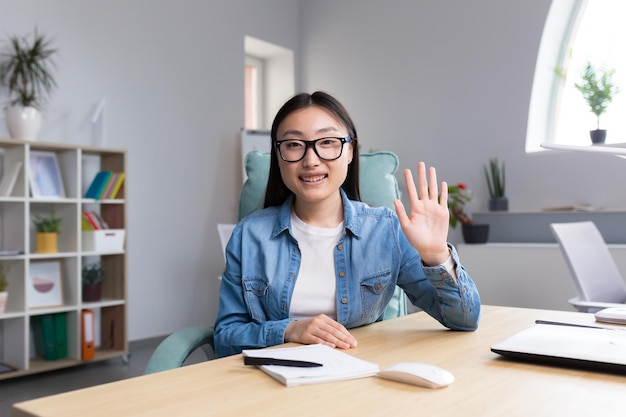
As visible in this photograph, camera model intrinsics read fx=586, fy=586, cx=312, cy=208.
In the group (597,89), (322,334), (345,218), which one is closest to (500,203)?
(597,89)

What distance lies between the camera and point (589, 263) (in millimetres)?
2857

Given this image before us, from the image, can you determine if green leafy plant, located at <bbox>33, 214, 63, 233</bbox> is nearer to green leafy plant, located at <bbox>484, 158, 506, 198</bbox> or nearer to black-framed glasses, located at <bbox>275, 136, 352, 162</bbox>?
black-framed glasses, located at <bbox>275, 136, 352, 162</bbox>

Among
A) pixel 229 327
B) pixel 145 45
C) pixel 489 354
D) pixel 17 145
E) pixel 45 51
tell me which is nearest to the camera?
pixel 489 354

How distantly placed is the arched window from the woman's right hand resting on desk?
3.33 meters

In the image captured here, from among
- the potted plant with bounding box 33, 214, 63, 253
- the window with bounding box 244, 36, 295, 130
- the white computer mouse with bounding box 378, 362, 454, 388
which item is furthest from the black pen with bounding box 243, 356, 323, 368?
the window with bounding box 244, 36, 295, 130

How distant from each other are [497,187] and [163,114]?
259cm

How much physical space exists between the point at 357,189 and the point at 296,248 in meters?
0.31

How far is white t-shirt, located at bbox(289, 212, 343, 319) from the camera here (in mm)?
1462

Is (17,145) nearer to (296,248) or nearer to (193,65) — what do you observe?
(193,65)

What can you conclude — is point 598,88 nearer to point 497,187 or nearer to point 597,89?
point 597,89

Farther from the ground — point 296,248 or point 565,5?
point 565,5

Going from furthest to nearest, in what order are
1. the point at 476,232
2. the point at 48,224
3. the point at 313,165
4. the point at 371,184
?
the point at 476,232 → the point at 48,224 → the point at 371,184 → the point at 313,165

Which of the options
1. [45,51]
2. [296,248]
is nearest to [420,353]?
[296,248]

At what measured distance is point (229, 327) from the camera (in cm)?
141
